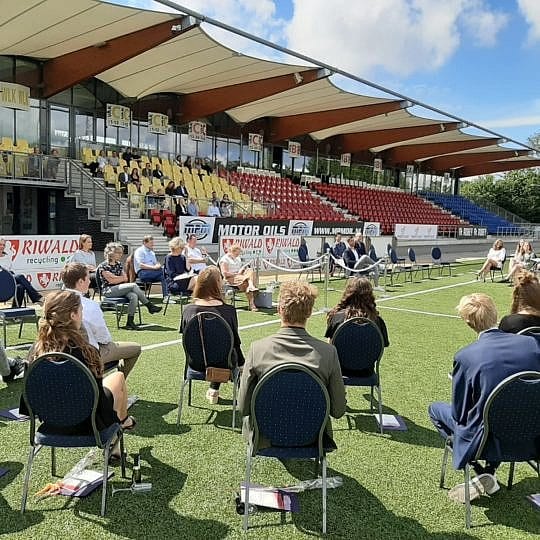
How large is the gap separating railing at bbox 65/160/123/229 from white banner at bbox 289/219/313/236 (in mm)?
6296

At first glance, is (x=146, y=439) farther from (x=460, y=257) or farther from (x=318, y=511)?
(x=460, y=257)

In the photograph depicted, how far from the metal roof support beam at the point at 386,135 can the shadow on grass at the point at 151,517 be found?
99.3 ft

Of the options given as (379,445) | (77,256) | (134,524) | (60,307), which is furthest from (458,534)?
(77,256)

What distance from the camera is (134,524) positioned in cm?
323

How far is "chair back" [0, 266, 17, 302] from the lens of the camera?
7.82 metres

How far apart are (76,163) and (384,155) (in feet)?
89.1

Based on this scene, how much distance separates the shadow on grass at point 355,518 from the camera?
3.21 m

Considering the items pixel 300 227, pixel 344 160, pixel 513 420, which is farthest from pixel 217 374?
pixel 344 160

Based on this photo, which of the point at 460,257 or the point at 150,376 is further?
the point at 460,257

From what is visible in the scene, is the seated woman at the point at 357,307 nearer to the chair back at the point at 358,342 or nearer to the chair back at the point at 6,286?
the chair back at the point at 358,342

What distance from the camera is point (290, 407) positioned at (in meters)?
3.17

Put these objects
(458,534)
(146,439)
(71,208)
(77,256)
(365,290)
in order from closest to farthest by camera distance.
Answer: (458,534) < (146,439) < (365,290) < (77,256) < (71,208)


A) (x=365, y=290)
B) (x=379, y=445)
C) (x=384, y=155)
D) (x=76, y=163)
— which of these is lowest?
(x=379, y=445)

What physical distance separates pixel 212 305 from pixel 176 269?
17.9ft
